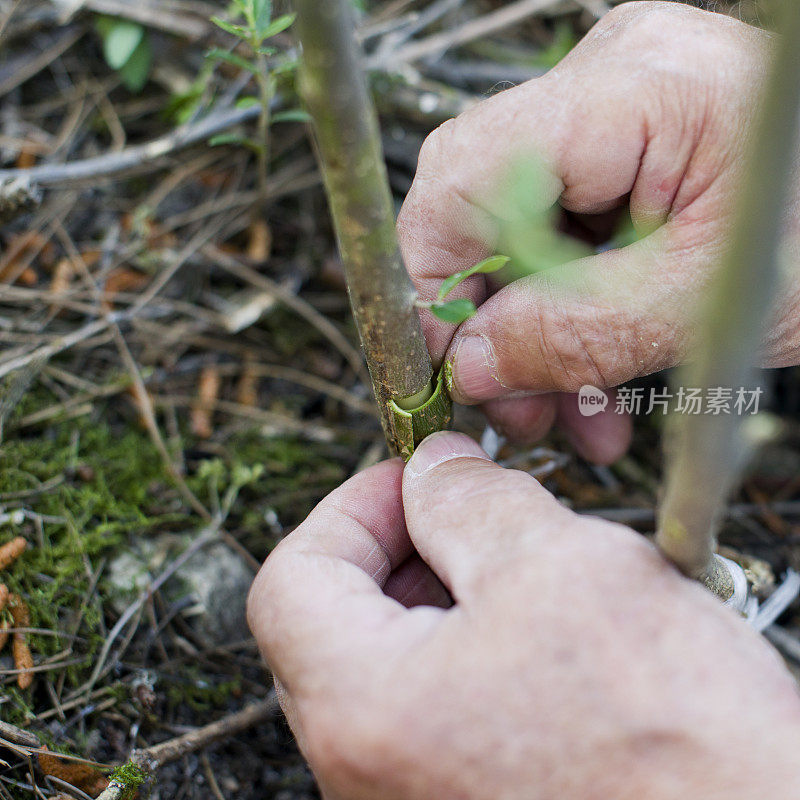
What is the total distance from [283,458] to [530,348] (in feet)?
3.28

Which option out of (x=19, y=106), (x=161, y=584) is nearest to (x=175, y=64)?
(x=19, y=106)

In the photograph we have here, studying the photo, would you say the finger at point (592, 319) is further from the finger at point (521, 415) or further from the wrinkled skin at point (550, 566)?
the finger at point (521, 415)

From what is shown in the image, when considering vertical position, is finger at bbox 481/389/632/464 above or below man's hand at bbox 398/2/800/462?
below

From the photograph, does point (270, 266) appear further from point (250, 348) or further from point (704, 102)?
point (704, 102)

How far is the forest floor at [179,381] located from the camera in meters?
1.73

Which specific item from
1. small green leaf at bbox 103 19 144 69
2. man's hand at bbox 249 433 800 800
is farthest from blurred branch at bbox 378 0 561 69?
man's hand at bbox 249 433 800 800

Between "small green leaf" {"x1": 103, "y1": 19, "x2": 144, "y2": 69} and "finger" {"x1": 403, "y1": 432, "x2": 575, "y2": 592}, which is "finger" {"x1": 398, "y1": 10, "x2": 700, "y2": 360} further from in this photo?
"small green leaf" {"x1": 103, "y1": 19, "x2": 144, "y2": 69}

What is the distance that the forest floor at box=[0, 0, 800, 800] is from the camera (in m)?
1.73

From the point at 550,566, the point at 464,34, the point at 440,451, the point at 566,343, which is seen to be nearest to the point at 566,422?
the point at 566,343

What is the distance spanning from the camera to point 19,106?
2.72 m

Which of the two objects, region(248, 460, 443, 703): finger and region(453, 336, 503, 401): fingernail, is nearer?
region(248, 460, 443, 703): finger

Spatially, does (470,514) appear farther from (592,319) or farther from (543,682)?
(592,319)

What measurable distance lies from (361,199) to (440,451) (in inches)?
24.9

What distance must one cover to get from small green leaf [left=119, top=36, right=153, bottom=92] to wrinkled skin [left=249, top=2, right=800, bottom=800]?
5.20 ft
